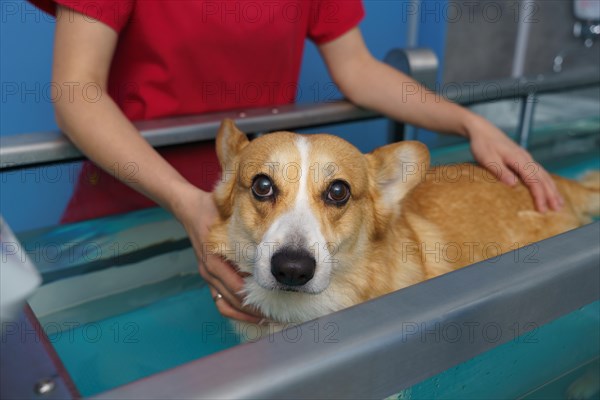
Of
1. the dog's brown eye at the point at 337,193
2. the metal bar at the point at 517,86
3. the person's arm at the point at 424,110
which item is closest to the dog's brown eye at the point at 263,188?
the dog's brown eye at the point at 337,193

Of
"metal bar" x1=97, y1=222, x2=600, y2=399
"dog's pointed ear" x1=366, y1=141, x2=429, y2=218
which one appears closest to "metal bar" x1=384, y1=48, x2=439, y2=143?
"dog's pointed ear" x1=366, y1=141, x2=429, y2=218

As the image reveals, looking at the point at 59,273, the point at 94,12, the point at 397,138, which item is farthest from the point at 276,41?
the point at 59,273

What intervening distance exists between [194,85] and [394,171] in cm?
59

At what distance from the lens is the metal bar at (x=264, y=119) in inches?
46.8

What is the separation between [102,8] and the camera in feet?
3.49

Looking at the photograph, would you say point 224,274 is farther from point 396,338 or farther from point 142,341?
point 396,338

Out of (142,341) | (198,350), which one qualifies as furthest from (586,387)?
(142,341)

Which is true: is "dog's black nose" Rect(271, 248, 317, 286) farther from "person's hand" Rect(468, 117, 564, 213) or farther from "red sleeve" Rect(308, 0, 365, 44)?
"red sleeve" Rect(308, 0, 365, 44)

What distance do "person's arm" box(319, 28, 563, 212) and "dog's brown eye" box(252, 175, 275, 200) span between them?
597 millimetres

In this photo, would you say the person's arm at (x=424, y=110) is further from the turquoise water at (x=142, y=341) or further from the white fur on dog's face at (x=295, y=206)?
the turquoise water at (x=142, y=341)

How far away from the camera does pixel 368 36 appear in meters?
2.69

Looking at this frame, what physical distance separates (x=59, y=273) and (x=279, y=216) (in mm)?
635

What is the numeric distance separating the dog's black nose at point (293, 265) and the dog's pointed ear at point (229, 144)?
36 cm

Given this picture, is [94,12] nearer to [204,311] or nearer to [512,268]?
[204,311]
